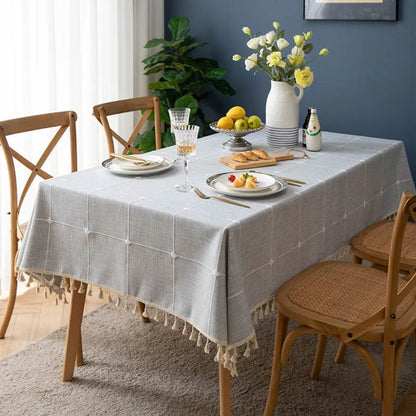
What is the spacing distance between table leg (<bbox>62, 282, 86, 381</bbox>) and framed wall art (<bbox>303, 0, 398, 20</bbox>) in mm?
2236

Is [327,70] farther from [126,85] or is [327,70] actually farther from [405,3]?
[126,85]

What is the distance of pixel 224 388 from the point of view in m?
1.97

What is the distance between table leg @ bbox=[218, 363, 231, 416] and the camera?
1.94 meters

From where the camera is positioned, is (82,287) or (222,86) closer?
(82,287)

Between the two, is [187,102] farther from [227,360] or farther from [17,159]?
[227,360]

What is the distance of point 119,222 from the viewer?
2.01 metres

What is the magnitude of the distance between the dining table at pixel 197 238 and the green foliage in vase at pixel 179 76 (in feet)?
4.83

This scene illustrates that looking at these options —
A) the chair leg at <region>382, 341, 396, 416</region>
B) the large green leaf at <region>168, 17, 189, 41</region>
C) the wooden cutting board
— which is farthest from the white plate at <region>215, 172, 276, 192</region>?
the large green leaf at <region>168, 17, 189, 41</region>

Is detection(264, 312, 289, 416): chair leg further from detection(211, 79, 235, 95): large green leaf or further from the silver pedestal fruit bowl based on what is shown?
detection(211, 79, 235, 95): large green leaf

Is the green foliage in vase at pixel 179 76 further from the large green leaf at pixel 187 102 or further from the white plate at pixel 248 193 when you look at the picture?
the white plate at pixel 248 193

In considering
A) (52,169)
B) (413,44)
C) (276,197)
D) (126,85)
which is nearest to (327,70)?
(413,44)

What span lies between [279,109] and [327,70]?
1221 mm

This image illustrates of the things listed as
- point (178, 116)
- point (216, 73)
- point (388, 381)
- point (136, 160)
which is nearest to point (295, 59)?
point (178, 116)

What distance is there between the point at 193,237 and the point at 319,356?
36.5 inches
